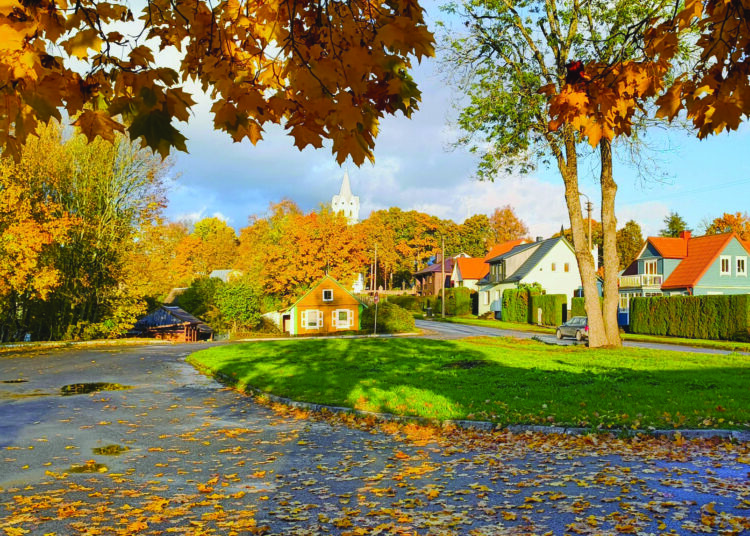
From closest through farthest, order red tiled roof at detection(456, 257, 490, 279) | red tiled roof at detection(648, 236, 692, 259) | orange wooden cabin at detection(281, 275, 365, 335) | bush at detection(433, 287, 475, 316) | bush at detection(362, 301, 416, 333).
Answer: bush at detection(362, 301, 416, 333) < orange wooden cabin at detection(281, 275, 365, 335) < red tiled roof at detection(648, 236, 692, 259) < bush at detection(433, 287, 475, 316) < red tiled roof at detection(456, 257, 490, 279)

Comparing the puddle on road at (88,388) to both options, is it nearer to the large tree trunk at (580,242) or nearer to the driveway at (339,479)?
the driveway at (339,479)

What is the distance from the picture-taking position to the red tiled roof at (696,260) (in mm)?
47375

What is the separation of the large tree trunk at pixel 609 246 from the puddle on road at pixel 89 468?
1952 cm

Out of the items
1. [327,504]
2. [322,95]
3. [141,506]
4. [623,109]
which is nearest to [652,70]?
[623,109]

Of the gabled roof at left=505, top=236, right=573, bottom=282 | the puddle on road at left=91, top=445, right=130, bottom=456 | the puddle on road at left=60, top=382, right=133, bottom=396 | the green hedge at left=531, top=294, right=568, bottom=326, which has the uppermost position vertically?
the gabled roof at left=505, top=236, right=573, bottom=282

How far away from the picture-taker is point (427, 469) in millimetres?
7184

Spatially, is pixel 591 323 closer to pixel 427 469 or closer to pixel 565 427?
pixel 565 427

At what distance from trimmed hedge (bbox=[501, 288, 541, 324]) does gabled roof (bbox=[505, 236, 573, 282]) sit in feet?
16.9

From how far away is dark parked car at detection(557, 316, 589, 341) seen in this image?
33625 mm

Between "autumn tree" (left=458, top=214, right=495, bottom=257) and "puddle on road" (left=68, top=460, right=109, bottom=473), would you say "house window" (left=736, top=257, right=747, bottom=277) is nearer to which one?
"puddle on road" (left=68, top=460, right=109, bottom=473)

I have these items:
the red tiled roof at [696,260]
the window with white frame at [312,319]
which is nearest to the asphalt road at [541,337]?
the window with white frame at [312,319]

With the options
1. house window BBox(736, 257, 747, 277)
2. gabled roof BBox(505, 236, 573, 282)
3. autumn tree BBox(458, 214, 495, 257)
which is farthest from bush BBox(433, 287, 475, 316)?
autumn tree BBox(458, 214, 495, 257)

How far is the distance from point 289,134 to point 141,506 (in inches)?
166

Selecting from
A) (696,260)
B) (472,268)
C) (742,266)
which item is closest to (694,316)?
(696,260)
